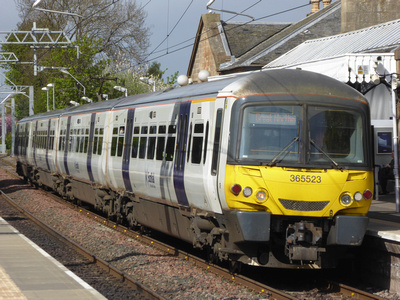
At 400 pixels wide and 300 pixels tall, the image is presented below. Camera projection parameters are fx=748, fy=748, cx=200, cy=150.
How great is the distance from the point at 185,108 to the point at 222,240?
2.79 m

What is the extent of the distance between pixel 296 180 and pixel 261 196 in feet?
1.79

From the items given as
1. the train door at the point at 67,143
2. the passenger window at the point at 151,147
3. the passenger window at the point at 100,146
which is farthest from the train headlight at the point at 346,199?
the train door at the point at 67,143

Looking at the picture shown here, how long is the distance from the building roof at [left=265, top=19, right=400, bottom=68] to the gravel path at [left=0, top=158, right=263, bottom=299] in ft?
24.8

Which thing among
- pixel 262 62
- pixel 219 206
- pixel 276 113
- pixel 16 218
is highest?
pixel 262 62

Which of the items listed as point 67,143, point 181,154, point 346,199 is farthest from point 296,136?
point 67,143

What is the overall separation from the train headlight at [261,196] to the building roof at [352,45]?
10.2 m

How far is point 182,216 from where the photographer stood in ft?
43.4

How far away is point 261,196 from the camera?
1049 centimetres

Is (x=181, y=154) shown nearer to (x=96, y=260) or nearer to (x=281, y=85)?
(x=96, y=260)

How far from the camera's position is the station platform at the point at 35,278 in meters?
9.91

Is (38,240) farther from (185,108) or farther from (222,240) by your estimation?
(222,240)

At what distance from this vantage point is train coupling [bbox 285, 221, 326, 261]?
10398mm

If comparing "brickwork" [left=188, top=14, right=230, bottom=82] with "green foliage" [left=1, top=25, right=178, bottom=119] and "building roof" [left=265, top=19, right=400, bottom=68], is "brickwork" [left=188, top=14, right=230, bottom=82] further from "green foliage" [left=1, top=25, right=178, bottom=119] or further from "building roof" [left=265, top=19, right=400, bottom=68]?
"building roof" [left=265, top=19, right=400, bottom=68]

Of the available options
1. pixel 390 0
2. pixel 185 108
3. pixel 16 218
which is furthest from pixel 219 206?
pixel 390 0
